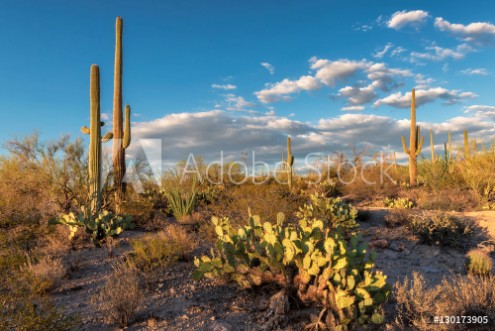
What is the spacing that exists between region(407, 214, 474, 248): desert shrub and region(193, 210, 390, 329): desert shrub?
3.45m

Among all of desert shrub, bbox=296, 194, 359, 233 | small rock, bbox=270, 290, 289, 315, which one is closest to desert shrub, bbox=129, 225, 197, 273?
small rock, bbox=270, 290, 289, 315

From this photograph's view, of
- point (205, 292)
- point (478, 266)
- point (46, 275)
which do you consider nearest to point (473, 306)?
point (478, 266)

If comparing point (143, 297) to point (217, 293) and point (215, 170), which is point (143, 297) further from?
point (215, 170)

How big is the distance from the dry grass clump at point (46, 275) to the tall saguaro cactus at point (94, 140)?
3015mm

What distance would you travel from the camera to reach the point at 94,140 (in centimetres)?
982

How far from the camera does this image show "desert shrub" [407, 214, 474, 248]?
7508 millimetres

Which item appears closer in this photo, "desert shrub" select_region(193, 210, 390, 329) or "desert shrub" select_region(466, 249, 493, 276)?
"desert shrub" select_region(193, 210, 390, 329)

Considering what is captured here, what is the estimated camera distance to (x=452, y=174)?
15.2m

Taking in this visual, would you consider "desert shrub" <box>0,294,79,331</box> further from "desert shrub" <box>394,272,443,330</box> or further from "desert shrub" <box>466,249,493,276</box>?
"desert shrub" <box>466,249,493,276</box>

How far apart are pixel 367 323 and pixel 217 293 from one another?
1938 mm

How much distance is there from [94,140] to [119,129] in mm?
2028

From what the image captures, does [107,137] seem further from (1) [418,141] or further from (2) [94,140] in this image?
(1) [418,141]

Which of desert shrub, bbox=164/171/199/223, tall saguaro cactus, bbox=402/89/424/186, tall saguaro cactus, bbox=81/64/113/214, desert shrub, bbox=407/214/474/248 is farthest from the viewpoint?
tall saguaro cactus, bbox=402/89/424/186

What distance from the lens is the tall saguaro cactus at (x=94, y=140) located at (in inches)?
360
